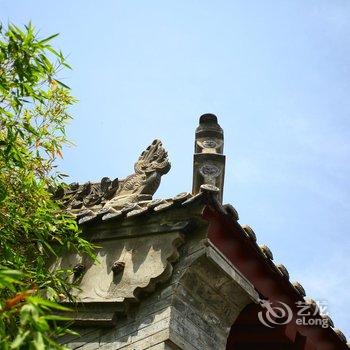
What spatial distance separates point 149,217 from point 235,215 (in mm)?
860

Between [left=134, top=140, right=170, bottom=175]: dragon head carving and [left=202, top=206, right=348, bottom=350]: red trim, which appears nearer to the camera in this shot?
[left=202, top=206, right=348, bottom=350]: red trim

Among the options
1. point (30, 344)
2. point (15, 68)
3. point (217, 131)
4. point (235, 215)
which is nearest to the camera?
point (30, 344)

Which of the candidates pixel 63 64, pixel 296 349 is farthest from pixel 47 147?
pixel 296 349

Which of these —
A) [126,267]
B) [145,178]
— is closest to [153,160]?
[145,178]

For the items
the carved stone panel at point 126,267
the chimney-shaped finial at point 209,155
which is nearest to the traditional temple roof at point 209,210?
the chimney-shaped finial at point 209,155

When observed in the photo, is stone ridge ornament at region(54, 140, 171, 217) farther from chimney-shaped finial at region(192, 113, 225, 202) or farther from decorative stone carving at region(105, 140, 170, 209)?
chimney-shaped finial at region(192, 113, 225, 202)

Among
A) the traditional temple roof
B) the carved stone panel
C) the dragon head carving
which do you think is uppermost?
the dragon head carving

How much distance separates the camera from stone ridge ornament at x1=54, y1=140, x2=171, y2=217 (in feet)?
29.2

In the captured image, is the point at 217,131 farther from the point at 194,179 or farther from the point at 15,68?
the point at 15,68

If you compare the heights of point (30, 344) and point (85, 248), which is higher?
point (85, 248)

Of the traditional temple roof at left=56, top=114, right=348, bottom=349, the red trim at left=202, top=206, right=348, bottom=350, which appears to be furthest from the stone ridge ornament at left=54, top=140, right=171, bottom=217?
the red trim at left=202, top=206, right=348, bottom=350

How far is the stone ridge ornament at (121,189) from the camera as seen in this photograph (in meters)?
8.91

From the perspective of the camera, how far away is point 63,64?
799 centimetres

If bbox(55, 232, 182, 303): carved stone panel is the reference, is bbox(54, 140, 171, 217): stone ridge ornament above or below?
above
